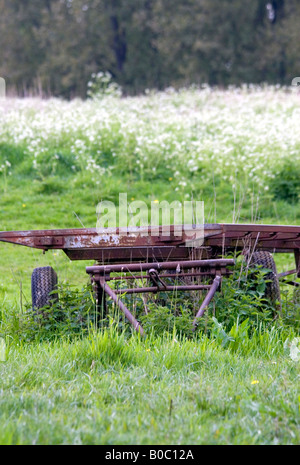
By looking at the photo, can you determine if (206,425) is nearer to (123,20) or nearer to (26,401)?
(26,401)

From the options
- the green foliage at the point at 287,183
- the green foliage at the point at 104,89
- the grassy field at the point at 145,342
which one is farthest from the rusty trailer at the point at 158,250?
the green foliage at the point at 104,89

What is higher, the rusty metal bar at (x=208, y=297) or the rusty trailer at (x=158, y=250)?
the rusty trailer at (x=158, y=250)

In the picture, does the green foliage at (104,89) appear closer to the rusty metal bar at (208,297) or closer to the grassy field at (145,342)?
A: the grassy field at (145,342)

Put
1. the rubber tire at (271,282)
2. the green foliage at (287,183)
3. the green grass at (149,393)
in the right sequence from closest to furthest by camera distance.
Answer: the green grass at (149,393) < the rubber tire at (271,282) < the green foliage at (287,183)

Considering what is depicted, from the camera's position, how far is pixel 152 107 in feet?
57.9

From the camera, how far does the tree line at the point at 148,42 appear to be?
3300 centimetres

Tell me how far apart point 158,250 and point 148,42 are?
31664mm

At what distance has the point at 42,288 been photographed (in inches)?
210

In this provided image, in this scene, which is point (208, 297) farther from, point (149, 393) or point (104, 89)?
point (104, 89)

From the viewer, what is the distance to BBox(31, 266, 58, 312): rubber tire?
530 centimetres

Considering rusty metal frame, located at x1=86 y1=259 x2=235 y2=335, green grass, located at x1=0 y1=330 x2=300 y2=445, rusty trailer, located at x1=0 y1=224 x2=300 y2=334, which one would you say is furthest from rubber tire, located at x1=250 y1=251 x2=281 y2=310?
green grass, located at x1=0 y1=330 x2=300 y2=445

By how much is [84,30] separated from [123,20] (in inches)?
88.1

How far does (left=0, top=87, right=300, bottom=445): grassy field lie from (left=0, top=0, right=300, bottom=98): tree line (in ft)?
68.0

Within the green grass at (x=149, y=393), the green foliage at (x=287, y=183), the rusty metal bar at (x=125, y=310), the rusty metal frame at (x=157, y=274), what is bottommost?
the green grass at (x=149, y=393)
